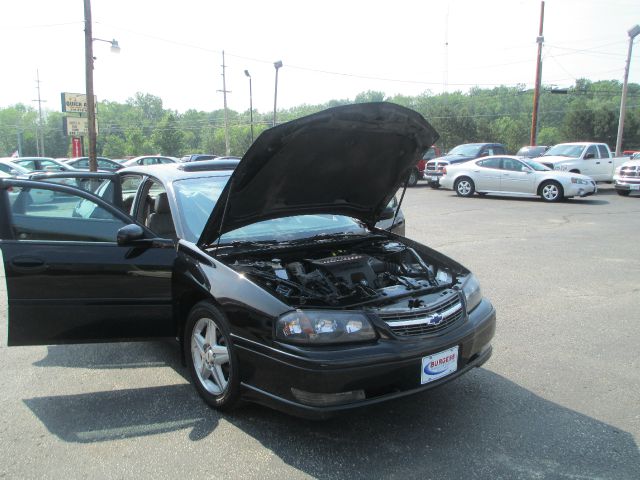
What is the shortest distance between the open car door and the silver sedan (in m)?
15.3

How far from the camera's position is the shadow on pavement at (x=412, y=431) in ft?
9.16

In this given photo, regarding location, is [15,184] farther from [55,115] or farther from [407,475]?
[55,115]

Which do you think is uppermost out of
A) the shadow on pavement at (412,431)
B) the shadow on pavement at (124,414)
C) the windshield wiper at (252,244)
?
the windshield wiper at (252,244)

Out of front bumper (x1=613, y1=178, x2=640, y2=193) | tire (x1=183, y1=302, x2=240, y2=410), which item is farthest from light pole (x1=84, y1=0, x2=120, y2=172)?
front bumper (x1=613, y1=178, x2=640, y2=193)

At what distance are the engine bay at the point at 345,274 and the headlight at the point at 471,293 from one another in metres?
0.10

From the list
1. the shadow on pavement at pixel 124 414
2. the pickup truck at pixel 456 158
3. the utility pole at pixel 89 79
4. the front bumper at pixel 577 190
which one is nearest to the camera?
the shadow on pavement at pixel 124 414

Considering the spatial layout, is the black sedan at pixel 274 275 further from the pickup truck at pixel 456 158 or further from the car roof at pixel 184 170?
the pickup truck at pixel 456 158

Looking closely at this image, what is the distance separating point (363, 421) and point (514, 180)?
A: 15414 mm

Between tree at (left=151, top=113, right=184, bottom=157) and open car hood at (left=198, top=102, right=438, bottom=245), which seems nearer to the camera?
open car hood at (left=198, top=102, right=438, bottom=245)

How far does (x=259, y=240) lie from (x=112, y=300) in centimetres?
115

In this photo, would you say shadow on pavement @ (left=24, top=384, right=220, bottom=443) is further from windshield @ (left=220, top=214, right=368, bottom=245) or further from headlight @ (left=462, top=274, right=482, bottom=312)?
headlight @ (left=462, top=274, right=482, bottom=312)

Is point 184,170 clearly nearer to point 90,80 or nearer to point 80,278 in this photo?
point 80,278

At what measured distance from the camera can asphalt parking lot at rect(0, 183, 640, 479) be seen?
282 centimetres

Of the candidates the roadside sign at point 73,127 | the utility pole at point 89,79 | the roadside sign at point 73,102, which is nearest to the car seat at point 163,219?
the utility pole at point 89,79
